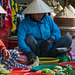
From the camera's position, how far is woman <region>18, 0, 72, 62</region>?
449 cm

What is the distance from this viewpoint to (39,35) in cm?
463

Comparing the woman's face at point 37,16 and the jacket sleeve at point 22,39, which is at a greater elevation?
the woman's face at point 37,16

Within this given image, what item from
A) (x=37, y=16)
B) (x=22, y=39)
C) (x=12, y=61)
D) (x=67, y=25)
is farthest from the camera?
(x=67, y=25)

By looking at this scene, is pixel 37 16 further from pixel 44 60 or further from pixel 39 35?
pixel 44 60

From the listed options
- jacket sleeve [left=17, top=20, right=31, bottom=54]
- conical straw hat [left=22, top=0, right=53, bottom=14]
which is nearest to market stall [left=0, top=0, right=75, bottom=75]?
conical straw hat [left=22, top=0, right=53, bottom=14]

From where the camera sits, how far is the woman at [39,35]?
4492mm

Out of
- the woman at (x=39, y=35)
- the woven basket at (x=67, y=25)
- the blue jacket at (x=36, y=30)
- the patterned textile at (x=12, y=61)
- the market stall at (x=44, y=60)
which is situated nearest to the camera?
the market stall at (x=44, y=60)

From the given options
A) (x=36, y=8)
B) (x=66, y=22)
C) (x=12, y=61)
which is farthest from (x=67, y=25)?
(x=12, y=61)

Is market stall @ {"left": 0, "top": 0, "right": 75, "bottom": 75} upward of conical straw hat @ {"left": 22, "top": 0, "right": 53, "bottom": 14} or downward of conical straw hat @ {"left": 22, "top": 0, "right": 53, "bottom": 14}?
downward

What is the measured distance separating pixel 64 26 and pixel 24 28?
61.0 inches

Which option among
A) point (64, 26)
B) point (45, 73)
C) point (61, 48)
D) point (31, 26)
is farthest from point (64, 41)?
point (45, 73)

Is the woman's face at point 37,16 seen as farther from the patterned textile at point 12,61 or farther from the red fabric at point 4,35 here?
the red fabric at point 4,35

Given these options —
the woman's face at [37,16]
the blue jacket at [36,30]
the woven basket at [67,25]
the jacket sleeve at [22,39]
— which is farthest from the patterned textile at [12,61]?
the woven basket at [67,25]

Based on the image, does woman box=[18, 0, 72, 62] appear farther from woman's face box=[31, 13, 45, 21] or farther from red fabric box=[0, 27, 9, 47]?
red fabric box=[0, 27, 9, 47]
